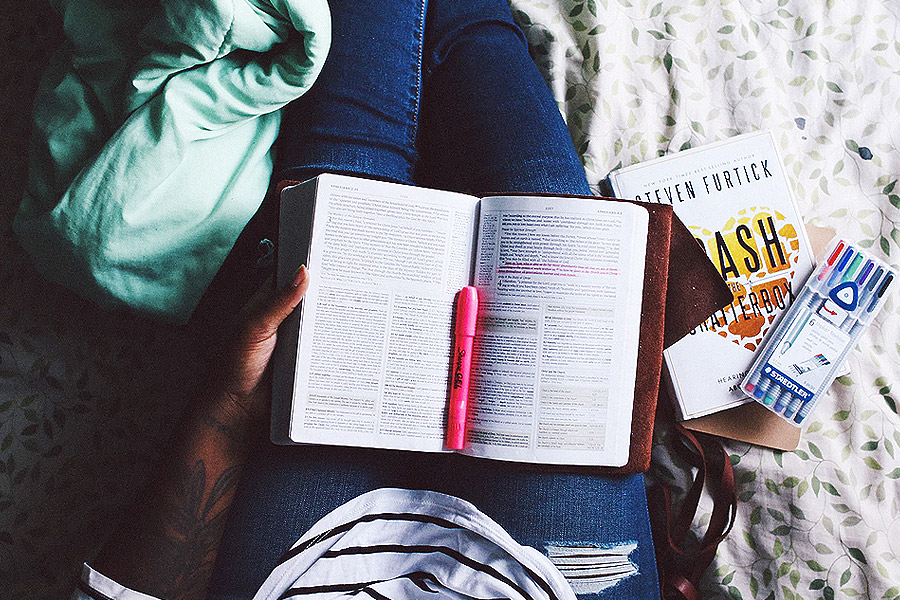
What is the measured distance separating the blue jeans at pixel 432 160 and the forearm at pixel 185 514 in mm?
17

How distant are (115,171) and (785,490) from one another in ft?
2.59

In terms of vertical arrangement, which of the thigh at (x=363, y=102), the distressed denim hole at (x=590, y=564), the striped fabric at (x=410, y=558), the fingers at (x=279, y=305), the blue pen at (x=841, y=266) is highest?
the thigh at (x=363, y=102)

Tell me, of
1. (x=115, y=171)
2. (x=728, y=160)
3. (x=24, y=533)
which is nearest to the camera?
(x=115, y=171)

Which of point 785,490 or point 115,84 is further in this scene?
point 785,490

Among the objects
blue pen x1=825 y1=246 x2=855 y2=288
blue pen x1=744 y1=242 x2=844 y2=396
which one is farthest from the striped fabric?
blue pen x1=825 y1=246 x2=855 y2=288

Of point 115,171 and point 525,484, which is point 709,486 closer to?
point 525,484

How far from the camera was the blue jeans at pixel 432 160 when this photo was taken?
25.3 inches

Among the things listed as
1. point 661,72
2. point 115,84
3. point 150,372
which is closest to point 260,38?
point 115,84

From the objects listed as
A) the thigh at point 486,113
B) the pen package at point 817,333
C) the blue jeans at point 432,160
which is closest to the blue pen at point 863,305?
the pen package at point 817,333

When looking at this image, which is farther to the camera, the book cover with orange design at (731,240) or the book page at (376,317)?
the book cover with orange design at (731,240)

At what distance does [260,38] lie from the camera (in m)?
0.61

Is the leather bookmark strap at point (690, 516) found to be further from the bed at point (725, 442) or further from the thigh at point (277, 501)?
the thigh at point (277, 501)

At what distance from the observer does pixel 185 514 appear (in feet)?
2.04

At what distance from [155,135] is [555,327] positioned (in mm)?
384
